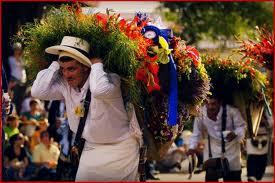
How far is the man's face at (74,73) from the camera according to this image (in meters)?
9.64

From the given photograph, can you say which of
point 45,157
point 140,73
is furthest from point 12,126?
point 140,73

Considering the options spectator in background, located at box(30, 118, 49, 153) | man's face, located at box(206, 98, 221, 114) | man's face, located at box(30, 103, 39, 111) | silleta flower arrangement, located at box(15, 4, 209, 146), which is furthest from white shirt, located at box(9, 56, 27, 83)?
silleta flower arrangement, located at box(15, 4, 209, 146)

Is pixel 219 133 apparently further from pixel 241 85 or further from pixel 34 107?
pixel 34 107

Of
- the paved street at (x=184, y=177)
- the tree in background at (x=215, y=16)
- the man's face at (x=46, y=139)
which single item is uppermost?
the tree in background at (x=215, y=16)

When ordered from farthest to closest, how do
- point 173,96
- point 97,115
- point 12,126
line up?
point 12,126
point 173,96
point 97,115

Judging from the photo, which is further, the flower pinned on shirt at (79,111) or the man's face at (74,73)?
the man's face at (74,73)

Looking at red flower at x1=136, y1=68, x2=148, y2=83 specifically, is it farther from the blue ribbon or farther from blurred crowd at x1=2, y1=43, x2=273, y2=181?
blurred crowd at x1=2, y1=43, x2=273, y2=181

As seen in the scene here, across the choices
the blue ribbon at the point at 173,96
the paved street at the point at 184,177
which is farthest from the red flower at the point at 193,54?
the paved street at the point at 184,177

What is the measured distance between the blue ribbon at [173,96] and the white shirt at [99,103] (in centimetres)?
47

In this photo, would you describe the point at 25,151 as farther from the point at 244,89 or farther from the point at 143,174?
the point at 143,174

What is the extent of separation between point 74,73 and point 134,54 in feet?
1.95

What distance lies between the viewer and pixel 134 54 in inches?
377

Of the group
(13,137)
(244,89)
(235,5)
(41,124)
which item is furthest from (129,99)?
(235,5)

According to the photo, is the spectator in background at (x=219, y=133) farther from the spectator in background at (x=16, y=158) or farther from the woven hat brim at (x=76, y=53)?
the woven hat brim at (x=76, y=53)
